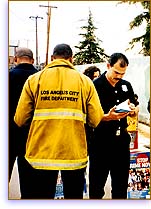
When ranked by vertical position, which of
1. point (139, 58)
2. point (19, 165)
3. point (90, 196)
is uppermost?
point (139, 58)

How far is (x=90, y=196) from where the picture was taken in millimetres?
2826

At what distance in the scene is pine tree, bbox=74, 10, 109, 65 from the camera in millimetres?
2816

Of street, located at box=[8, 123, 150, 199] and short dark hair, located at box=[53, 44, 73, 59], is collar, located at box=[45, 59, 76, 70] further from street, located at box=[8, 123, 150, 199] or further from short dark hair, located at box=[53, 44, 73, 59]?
street, located at box=[8, 123, 150, 199]

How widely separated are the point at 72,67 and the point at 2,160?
69cm

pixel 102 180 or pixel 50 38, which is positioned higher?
pixel 50 38

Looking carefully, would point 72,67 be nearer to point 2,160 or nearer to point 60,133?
point 60,133

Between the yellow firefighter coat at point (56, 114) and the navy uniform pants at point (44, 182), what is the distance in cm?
4

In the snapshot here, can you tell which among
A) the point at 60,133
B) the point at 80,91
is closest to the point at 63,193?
the point at 60,133

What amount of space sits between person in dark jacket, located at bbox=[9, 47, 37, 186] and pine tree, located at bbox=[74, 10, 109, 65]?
28 centimetres

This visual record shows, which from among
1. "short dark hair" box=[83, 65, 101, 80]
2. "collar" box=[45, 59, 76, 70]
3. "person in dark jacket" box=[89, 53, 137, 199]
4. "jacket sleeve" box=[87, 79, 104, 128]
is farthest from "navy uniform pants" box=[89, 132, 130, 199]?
"collar" box=[45, 59, 76, 70]

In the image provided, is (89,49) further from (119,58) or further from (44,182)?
(44,182)

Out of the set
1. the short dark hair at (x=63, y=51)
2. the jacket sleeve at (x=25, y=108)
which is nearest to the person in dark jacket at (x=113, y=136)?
the short dark hair at (x=63, y=51)

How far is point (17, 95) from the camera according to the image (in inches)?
110

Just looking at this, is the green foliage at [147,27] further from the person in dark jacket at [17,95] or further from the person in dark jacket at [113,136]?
the person in dark jacket at [17,95]
